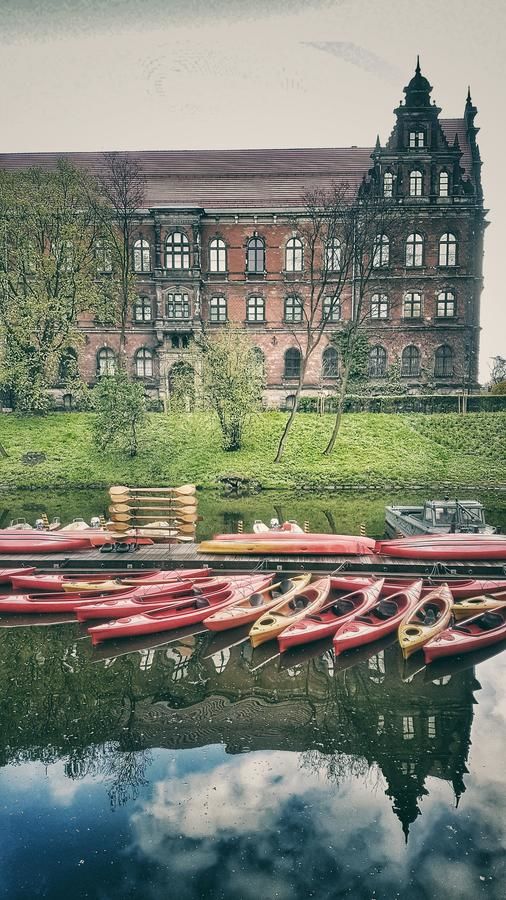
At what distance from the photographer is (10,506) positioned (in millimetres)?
26062

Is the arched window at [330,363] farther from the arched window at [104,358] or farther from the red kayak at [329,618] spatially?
the red kayak at [329,618]

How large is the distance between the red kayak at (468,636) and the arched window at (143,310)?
36.1 metres

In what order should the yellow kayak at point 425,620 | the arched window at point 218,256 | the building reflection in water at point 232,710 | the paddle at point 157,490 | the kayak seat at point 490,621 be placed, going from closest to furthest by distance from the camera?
the building reflection in water at point 232,710 → the yellow kayak at point 425,620 → the kayak seat at point 490,621 → the paddle at point 157,490 → the arched window at point 218,256

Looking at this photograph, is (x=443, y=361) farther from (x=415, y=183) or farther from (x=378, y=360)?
(x=415, y=183)

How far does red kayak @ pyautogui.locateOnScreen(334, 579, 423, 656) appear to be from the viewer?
40.2 feet

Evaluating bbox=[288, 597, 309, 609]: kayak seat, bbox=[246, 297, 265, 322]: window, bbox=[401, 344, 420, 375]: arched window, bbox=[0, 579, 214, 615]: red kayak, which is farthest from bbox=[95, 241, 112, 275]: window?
bbox=[288, 597, 309, 609]: kayak seat

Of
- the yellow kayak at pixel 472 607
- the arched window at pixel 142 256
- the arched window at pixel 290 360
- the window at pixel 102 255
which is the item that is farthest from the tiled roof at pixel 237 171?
the yellow kayak at pixel 472 607

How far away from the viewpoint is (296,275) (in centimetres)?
4406

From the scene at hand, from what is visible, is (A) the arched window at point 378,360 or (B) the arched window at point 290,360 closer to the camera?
(A) the arched window at point 378,360

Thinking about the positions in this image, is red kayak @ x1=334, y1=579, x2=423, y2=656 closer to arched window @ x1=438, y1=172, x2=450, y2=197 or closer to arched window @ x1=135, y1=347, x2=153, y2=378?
arched window @ x1=135, y1=347, x2=153, y2=378

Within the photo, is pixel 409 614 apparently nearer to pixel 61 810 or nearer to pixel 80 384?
pixel 61 810

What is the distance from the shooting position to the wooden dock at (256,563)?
15.9m

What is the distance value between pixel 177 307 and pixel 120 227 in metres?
6.50

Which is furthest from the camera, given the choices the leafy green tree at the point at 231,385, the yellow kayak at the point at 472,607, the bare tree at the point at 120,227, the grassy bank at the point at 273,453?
the bare tree at the point at 120,227
